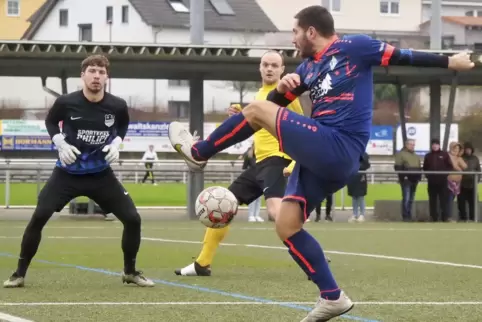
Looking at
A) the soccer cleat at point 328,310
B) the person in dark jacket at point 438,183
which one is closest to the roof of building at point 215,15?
the person in dark jacket at point 438,183

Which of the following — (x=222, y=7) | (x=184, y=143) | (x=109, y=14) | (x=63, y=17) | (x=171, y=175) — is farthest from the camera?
(x=63, y=17)

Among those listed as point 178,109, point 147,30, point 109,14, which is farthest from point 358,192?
point 109,14

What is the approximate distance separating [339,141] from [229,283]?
347cm

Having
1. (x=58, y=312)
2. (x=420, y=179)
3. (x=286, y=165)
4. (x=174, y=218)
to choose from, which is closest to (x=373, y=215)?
(x=420, y=179)

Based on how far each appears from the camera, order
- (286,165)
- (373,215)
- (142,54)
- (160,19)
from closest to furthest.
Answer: (286,165)
(142,54)
(373,215)
(160,19)

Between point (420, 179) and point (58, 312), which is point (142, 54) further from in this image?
point (58, 312)

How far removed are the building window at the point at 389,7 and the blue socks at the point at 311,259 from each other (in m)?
71.3

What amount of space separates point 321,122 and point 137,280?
131 inches

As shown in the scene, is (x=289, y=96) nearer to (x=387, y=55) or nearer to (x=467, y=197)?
(x=387, y=55)

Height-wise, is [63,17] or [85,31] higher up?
[63,17]

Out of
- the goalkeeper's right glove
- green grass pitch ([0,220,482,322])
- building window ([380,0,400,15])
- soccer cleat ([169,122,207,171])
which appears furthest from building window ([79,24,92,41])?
soccer cleat ([169,122,207,171])

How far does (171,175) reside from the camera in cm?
3922

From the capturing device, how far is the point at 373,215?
87.6 feet

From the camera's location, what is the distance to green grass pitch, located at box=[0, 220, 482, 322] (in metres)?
8.09
